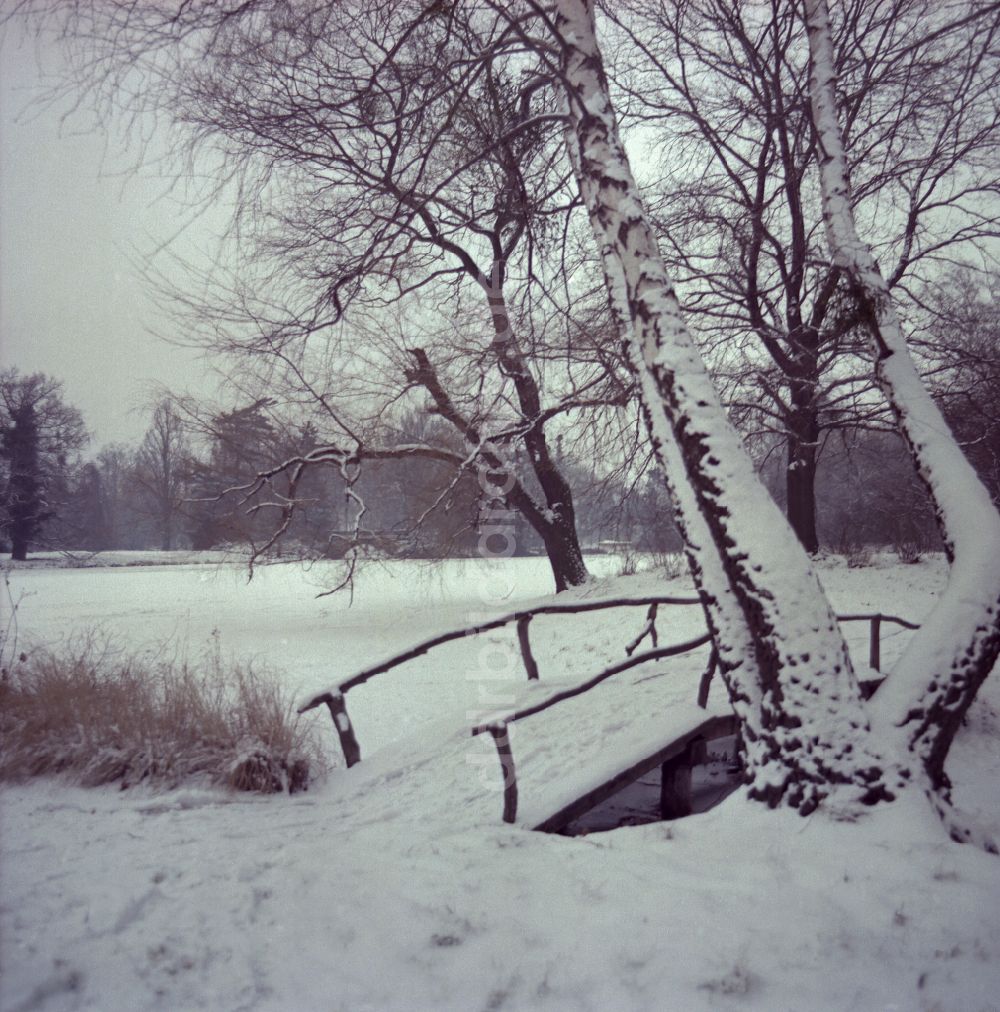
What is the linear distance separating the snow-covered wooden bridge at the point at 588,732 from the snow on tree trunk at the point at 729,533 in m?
0.97

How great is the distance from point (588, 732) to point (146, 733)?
333 cm

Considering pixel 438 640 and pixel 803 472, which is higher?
pixel 803 472

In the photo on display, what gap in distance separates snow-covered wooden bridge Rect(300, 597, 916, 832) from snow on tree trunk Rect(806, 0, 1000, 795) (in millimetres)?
1436

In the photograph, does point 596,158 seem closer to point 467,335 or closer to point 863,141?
point 467,335

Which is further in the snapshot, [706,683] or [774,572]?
[706,683]

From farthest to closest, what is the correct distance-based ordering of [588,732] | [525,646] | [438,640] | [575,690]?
[525,646] < [588,732] < [438,640] < [575,690]

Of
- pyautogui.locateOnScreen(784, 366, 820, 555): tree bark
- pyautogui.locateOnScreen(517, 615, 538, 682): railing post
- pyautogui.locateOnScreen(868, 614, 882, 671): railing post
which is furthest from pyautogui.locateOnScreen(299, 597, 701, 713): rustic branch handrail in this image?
pyautogui.locateOnScreen(784, 366, 820, 555): tree bark

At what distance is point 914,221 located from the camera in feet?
32.4

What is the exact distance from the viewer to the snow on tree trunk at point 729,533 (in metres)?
3.18

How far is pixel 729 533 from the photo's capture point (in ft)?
11.3

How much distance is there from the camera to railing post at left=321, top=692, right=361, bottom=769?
489cm

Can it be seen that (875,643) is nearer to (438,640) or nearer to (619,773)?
(619,773)

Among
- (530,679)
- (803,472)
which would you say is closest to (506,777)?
(530,679)

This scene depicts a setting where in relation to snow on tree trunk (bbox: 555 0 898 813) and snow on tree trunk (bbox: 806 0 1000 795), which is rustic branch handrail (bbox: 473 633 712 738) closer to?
snow on tree trunk (bbox: 555 0 898 813)
